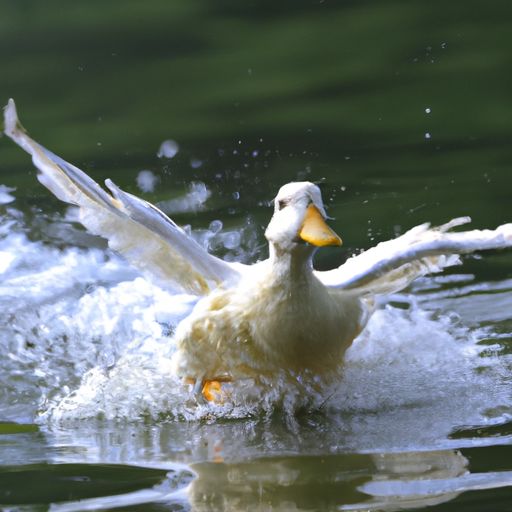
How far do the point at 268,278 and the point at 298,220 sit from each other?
416 millimetres

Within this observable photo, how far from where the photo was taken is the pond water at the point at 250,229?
13.9 ft

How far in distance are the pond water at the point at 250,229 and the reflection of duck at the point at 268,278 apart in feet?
0.68

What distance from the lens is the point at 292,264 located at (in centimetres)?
508

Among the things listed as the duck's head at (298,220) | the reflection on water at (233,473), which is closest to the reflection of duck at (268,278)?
the duck's head at (298,220)

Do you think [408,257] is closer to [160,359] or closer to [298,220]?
[298,220]

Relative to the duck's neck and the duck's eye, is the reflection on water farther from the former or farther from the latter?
the duck's eye

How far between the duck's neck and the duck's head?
0.04m

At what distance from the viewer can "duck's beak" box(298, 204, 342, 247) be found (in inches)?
186

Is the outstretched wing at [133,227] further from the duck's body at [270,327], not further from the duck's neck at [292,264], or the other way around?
the duck's neck at [292,264]

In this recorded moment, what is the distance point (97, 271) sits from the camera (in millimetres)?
7551

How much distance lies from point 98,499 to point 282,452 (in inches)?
36.5

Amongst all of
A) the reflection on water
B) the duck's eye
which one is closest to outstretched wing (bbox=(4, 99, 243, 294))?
the duck's eye

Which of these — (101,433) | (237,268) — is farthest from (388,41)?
(101,433)

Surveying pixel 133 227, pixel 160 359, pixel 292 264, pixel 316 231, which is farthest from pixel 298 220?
pixel 160 359
